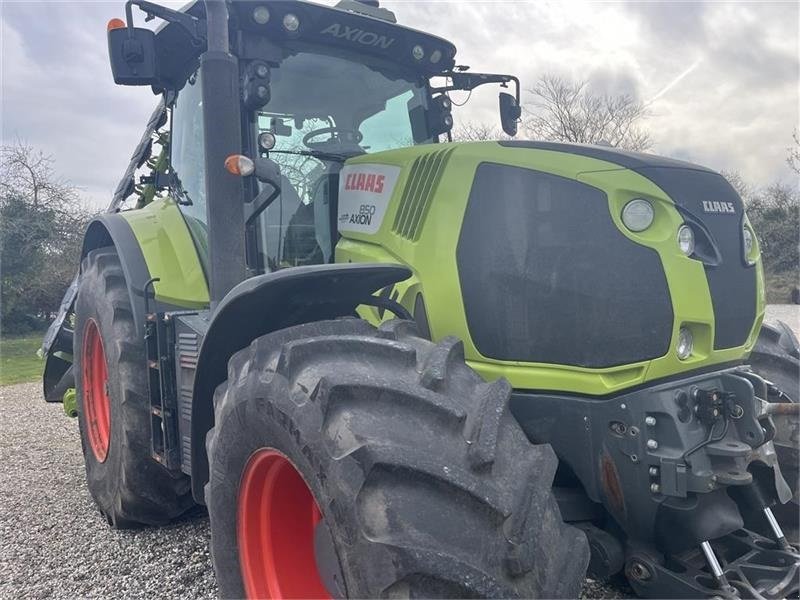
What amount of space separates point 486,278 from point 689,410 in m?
0.75

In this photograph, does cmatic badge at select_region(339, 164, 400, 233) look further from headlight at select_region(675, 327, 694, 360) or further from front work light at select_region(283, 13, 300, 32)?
headlight at select_region(675, 327, 694, 360)

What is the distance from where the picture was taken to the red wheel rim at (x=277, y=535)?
2.28m

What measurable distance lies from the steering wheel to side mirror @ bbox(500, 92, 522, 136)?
1.06 meters

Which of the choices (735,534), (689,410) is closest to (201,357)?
(689,410)

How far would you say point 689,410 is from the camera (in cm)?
207

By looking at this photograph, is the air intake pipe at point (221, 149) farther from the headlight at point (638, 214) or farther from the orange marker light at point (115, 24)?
the headlight at point (638, 214)

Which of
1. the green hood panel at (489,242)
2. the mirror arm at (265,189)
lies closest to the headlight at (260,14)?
the mirror arm at (265,189)

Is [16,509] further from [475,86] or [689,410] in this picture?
[689,410]

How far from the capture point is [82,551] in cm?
360

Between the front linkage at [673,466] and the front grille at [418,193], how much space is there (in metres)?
0.74

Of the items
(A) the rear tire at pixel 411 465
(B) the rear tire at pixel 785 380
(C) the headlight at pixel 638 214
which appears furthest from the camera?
(B) the rear tire at pixel 785 380

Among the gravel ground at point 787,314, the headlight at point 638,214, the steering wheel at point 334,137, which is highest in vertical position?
the steering wheel at point 334,137

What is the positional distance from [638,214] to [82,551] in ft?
10.6

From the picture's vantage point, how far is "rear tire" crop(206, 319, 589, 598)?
159cm
